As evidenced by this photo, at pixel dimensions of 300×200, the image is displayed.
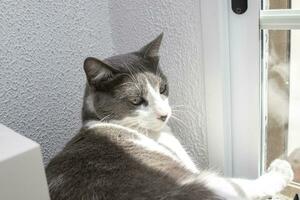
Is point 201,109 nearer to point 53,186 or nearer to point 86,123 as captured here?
point 86,123

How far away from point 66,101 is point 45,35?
224 millimetres

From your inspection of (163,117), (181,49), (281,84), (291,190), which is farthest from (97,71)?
(291,190)

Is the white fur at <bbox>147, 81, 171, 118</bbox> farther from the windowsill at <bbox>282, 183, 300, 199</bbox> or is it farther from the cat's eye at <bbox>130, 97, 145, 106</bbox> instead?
the windowsill at <bbox>282, 183, 300, 199</bbox>

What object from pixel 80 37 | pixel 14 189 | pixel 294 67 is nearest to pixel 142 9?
pixel 80 37

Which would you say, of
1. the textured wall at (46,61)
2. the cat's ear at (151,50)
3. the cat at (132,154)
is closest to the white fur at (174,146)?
the cat at (132,154)

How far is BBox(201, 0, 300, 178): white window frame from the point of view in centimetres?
92

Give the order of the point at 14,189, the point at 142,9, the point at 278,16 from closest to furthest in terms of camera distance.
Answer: the point at 14,189
the point at 278,16
the point at 142,9

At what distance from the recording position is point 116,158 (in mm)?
824

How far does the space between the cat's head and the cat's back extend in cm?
4

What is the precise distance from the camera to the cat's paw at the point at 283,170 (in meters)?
0.97

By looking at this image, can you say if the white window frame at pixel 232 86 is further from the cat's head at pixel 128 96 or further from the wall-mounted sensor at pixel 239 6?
the cat's head at pixel 128 96

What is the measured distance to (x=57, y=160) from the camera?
33.4 inches

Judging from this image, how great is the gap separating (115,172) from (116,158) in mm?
55

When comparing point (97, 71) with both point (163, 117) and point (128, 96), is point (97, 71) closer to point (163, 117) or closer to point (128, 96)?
point (128, 96)
